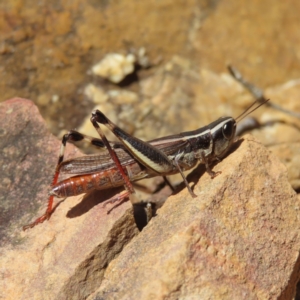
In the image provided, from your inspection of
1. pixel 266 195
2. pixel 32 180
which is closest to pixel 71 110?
pixel 32 180

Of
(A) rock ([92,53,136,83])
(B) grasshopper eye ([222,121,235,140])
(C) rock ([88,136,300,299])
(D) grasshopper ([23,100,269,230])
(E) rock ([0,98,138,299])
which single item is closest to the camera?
(C) rock ([88,136,300,299])

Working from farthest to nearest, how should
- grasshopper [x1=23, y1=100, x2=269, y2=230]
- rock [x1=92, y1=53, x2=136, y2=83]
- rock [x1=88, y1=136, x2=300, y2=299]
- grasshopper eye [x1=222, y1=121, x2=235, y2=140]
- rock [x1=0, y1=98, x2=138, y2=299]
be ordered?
rock [x1=92, y1=53, x2=136, y2=83] < grasshopper eye [x1=222, y1=121, x2=235, y2=140] < grasshopper [x1=23, y1=100, x2=269, y2=230] < rock [x1=0, y1=98, x2=138, y2=299] < rock [x1=88, y1=136, x2=300, y2=299]

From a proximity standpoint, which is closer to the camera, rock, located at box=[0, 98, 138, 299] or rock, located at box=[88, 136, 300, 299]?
rock, located at box=[88, 136, 300, 299]

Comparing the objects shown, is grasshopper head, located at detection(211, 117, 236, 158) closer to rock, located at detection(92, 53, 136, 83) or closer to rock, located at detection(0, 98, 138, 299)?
rock, located at detection(0, 98, 138, 299)

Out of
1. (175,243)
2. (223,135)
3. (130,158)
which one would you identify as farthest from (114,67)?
(175,243)

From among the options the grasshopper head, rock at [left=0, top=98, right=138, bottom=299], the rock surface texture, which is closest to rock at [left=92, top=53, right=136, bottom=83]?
rock at [left=0, top=98, right=138, bottom=299]

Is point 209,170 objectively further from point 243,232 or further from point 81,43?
point 81,43

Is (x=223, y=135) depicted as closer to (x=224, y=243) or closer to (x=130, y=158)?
(x=130, y=158)
